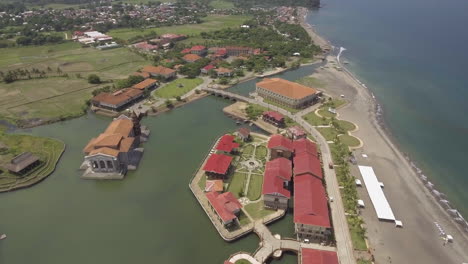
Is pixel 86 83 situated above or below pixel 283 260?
above

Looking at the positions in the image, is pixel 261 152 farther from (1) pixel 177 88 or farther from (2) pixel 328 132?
(1) pixel 177 88

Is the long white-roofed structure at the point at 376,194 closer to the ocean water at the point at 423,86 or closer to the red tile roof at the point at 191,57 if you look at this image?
the ocean water at the point at 423,86

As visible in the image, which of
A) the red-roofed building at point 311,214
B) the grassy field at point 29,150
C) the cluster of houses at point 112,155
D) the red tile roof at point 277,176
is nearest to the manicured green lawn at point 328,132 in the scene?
the red tile roof at point 277,176

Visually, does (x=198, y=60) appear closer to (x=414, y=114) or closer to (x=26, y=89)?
(x=26, y=89)

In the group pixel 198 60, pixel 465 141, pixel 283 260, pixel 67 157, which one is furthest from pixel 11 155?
pixel 465 141

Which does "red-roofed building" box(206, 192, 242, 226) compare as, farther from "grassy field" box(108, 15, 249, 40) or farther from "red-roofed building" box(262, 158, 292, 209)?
Result: "grassy field" box(108, 15, 249, 40)

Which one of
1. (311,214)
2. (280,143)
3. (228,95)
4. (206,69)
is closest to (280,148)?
(280,143)

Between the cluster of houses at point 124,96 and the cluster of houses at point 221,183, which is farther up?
the cluster of houses at point 124,96

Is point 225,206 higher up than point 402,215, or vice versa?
point 225,206
